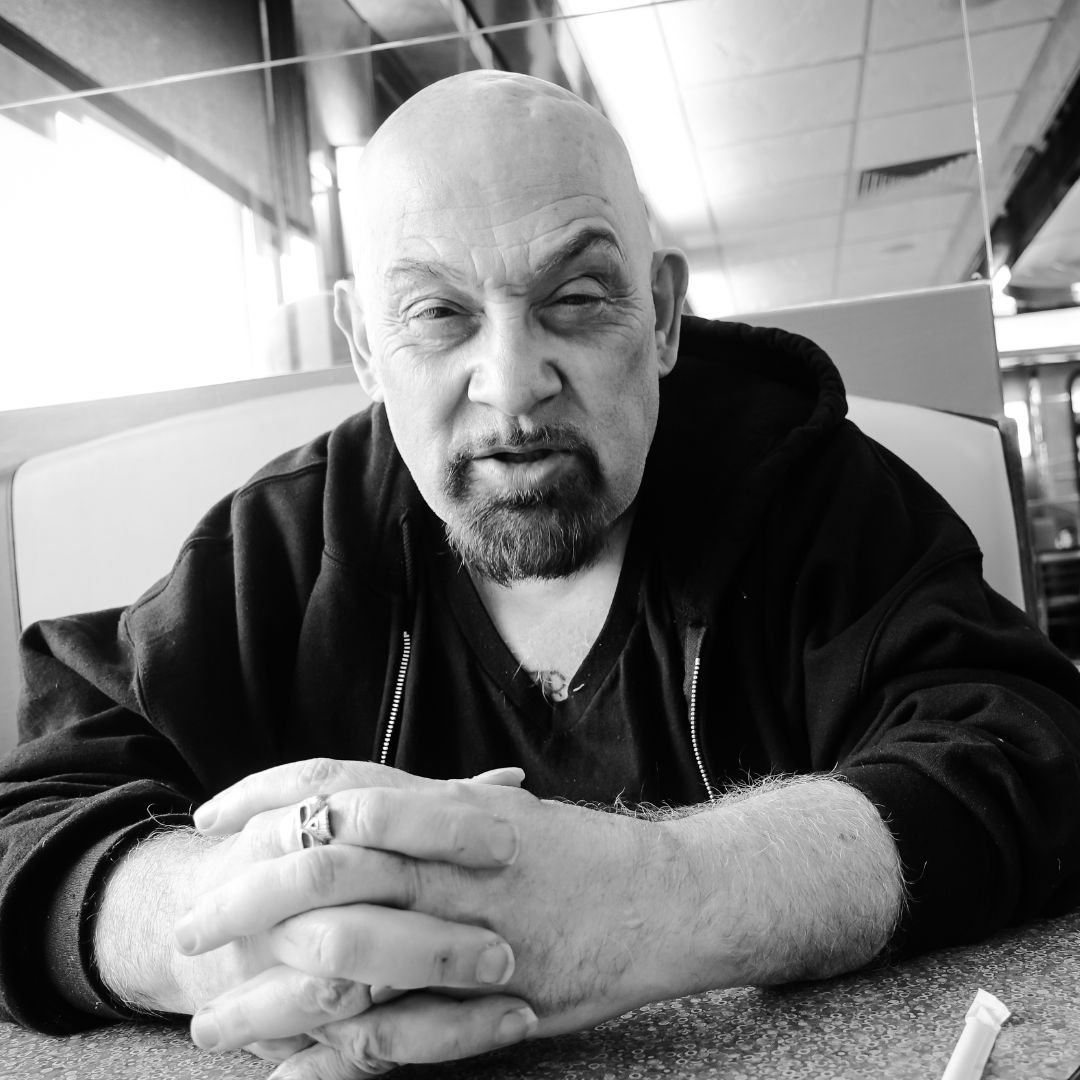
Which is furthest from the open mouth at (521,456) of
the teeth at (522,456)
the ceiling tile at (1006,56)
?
the ceiling tile at (1006,56)

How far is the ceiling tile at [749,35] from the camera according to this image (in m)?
3.33

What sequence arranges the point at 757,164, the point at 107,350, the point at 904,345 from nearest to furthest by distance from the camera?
the point at 904,345 < the point at 107,350 < the point at 757,164

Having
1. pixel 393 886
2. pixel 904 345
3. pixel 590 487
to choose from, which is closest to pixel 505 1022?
pixel 393 886

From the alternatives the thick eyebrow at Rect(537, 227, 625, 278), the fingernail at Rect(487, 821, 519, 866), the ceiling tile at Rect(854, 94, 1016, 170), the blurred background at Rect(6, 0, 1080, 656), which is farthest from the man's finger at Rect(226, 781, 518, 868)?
the ceiling tile at Rect(854, 94, 1016, 170)

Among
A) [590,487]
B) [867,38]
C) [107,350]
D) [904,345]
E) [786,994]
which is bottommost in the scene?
[786,994]

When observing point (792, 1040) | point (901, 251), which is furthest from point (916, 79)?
point (792, 1040)

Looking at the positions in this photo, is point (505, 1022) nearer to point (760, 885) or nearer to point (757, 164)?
point (760, 885)

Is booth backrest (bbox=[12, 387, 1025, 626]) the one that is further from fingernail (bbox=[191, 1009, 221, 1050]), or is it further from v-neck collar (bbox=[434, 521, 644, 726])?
fingernail (bbox=[191, 1009, 221, 1050])

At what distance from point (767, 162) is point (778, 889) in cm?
349

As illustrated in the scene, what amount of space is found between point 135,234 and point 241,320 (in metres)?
0.39

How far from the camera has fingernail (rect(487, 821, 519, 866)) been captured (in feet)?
1.72

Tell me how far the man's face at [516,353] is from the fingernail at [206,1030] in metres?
0.53

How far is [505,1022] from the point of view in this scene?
1.63ft

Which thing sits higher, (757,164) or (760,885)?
(757,164)
